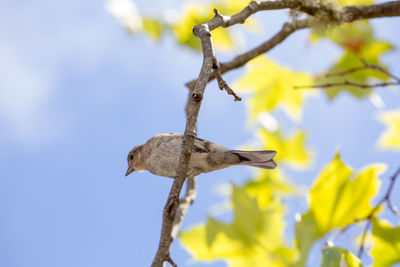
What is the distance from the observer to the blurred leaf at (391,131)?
2.40m

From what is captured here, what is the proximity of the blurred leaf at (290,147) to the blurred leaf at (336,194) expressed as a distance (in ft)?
3.88

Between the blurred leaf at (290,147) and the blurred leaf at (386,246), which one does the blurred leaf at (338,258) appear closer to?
the blurred leaf at (386,246)

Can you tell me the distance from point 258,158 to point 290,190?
128 cm

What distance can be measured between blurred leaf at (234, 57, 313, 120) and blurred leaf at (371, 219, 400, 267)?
114cm

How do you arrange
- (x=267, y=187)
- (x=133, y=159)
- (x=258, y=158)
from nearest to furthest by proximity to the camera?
(x=258, y=158)
(x=133, y=159)
(x=267, y=187)

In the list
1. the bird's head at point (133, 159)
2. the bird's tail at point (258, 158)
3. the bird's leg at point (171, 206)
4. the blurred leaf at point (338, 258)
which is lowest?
the blurred leaf at point (338, 258)

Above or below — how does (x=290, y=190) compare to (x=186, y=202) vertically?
below

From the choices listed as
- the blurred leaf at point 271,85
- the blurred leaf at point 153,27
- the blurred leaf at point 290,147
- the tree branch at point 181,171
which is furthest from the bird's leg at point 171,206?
the blurred leaf at point 153,27

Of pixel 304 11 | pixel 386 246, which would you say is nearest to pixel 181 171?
pixel 386 246

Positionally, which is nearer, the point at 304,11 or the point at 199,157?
the point at 199,157

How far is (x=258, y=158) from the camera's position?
4.25ft

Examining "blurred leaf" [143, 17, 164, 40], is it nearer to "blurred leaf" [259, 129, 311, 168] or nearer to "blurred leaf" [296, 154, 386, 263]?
"blurred leaf" [259, 129, 311, 168]

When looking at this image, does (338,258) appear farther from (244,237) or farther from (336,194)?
(244,237)

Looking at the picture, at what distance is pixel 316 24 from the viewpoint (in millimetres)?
1678
